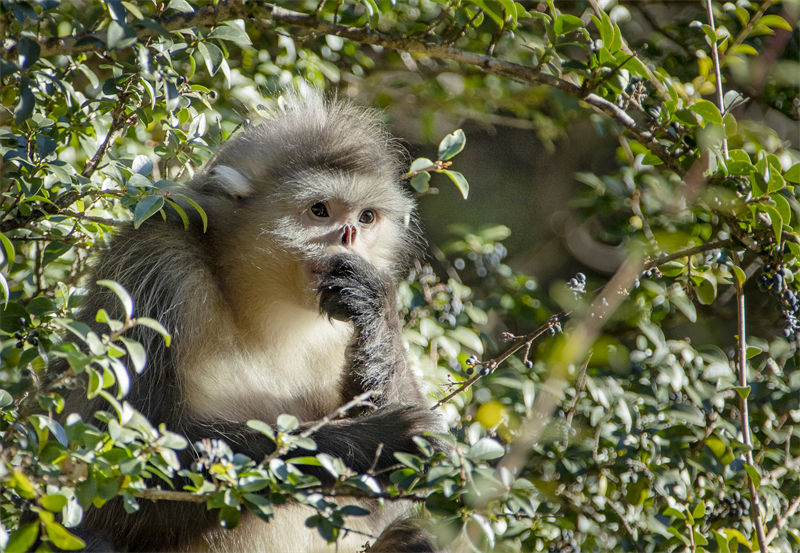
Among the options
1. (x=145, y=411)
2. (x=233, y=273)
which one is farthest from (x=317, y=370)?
(x=145, y=411)

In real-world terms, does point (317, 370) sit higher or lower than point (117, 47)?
lower

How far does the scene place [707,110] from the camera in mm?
2945

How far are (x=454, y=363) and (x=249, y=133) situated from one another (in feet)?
4.89

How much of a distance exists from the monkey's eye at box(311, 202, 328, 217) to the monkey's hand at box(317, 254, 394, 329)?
0.90 feet

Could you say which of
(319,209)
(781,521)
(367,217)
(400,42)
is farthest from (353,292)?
(781,521)

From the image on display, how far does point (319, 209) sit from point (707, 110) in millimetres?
1648

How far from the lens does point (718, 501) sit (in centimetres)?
363

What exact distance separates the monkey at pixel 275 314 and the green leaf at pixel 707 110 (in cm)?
139

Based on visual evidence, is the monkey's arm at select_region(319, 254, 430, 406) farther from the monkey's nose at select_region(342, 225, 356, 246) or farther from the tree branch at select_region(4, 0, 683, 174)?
the tree branch at select_region(4, 0, 683, 174)

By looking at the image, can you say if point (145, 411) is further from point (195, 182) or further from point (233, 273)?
point (195, 182)

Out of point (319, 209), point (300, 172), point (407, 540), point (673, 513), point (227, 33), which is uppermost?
point (227, 33)

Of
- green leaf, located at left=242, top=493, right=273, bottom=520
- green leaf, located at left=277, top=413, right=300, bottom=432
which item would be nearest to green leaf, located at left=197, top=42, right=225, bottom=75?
green leaf, located at left=277, top=413, right=300, bottom=432

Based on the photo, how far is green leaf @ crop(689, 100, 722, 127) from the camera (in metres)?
2.94

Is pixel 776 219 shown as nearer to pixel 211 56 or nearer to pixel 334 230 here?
pixel 334 230
